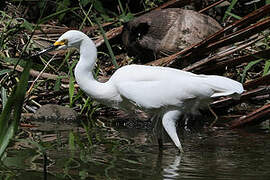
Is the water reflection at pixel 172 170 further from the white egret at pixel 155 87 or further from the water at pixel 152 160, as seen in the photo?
the white egret at pixel 155 87

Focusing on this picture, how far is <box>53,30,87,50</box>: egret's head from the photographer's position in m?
4.71

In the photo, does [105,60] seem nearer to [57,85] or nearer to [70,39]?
[57,85]

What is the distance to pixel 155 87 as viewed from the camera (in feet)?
15.0

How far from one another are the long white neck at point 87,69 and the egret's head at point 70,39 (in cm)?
4

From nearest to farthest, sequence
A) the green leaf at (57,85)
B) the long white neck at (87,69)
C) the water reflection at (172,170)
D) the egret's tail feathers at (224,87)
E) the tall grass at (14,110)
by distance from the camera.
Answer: the tall grass at (14,110)
the water reflection at (172,170)
the egret's tail feathers at (224,87)
the long white neck at (87,69)
the green leaf at (57,85)

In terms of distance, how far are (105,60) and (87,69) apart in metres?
2.83

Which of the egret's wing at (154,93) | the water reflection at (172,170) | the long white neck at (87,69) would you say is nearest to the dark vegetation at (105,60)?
the long white neck at (87,69)

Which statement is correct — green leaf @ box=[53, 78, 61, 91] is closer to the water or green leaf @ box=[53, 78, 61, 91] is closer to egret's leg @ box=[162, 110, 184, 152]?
the water

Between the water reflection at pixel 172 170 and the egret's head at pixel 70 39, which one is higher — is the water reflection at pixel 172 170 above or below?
below

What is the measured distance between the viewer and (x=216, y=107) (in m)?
5.84

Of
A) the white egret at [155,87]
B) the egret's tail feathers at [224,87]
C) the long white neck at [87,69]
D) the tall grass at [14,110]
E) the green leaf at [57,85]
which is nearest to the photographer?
the tall grass at [14,110]

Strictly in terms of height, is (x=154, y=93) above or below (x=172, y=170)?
above

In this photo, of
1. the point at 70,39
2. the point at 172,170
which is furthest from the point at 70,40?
the point at 172,170

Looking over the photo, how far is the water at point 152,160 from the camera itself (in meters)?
3.44
